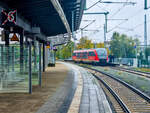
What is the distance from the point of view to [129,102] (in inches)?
336

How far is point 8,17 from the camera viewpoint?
8188 mm

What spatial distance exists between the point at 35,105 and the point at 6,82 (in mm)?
2706

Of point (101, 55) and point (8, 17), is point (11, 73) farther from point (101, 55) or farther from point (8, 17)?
point (101, 55)

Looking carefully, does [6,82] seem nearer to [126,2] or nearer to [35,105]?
[35,105]

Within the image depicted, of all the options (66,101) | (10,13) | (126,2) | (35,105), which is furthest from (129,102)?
(126,2)

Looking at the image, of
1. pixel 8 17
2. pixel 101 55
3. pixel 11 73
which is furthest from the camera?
pixel 101 55

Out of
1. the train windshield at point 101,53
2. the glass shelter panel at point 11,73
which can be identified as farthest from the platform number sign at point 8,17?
the train windshield at point 101,53

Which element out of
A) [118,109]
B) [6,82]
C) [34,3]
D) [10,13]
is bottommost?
[118,109]

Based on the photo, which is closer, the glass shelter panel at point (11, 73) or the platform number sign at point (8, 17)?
the platform number sign at point (8, 17)

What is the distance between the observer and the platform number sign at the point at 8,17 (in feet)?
26.7

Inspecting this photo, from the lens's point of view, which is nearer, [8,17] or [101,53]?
[8,17]

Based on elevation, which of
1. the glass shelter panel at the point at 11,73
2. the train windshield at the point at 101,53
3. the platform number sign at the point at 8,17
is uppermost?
the platform number sign at the point at 8,17

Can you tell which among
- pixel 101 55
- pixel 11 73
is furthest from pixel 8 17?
pixel 101 55

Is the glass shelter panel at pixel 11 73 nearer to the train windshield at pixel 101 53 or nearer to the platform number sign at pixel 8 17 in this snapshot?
the platform number sign at pixel 8 17
